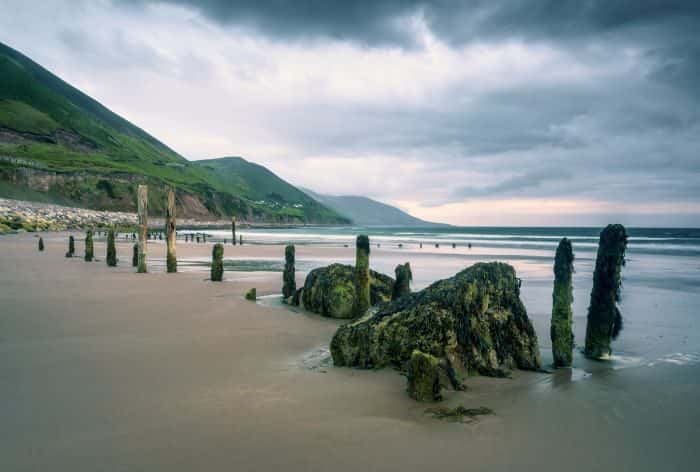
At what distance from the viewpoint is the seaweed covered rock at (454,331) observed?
7320 mm

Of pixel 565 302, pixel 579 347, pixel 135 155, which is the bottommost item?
pixel 579 347

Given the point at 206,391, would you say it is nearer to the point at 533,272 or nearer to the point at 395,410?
the point at 395,410

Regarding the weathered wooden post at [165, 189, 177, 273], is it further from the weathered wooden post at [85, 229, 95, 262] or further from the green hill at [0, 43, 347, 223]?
the green hill at [0, 43, 347, 223]

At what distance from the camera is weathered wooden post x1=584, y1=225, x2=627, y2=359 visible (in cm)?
837

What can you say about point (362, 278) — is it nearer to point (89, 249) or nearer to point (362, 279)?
point (362, 279)

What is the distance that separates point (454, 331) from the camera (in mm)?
7328

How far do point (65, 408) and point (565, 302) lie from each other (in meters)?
8.24

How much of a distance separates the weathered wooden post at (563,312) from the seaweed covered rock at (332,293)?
5303mm

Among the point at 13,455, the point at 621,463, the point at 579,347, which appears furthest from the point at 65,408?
the point at 579,347

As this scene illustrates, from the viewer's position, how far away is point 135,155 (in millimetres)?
175750

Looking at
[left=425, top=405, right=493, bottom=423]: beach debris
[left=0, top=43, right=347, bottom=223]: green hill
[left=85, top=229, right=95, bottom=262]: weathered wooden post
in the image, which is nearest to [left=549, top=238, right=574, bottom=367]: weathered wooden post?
[left=425, top=405, right=493, bottom=423]: beach debris

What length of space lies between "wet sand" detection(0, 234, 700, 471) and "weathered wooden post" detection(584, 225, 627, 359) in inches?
19.4

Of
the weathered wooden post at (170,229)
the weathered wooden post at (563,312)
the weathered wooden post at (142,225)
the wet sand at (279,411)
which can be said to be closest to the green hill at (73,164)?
the weathered wooden post at (142,225)

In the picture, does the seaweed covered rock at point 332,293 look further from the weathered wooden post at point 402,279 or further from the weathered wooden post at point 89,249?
the weathered wooden post at point 89,249
